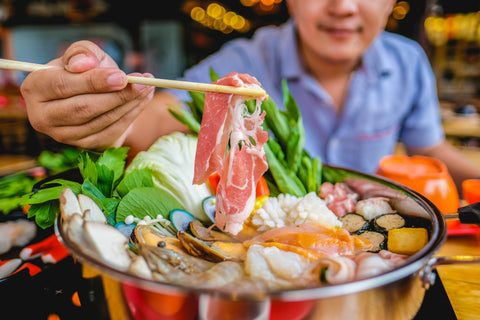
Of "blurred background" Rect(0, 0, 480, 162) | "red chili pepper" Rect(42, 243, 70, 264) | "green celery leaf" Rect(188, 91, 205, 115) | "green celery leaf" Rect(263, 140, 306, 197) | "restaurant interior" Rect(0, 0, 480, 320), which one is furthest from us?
"blurred background" Rect(0, 0, 480, 162)

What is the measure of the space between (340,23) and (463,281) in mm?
1575

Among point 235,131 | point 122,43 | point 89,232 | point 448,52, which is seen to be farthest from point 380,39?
point 448,52

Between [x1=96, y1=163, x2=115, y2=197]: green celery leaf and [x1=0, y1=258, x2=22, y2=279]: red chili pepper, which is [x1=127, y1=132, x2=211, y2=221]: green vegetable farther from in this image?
[x1=0, y1=258, x2=22, y2=279]: red chili pepper

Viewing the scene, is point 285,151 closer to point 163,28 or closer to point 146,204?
point 146,204

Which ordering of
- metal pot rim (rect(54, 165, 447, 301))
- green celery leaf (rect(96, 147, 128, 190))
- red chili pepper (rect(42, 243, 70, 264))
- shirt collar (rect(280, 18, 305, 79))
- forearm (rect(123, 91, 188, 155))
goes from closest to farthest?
metal pot rim (rect(54, 165, 447, 301)) < red chili pepper (rect(42, 243, 70, 264)) < green celery leaf (rect(96, 147, 128, 190)) < forearm (rect(123, 91, 188, 155)) < shirt collar (rect(280, 18, 305, 79))

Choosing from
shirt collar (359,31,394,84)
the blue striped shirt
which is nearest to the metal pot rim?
the blue striped shirt

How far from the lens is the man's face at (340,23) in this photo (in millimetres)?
2014

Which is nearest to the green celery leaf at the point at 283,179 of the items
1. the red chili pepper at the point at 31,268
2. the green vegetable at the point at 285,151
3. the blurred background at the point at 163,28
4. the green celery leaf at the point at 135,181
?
the green vegetable at the point at 285,151

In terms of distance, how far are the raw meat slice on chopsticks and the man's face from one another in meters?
1.26

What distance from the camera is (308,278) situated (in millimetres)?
750

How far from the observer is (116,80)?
0.94m

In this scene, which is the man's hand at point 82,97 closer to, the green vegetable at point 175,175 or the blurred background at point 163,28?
the green vegetable at point 175,175

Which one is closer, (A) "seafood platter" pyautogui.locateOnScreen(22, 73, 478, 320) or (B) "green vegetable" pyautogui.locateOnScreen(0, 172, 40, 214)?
(A) "seafood platter" pyautogui.locateOnScreen(22, 73, 478, 320)

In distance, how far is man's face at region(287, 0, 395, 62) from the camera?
79.3 inches
